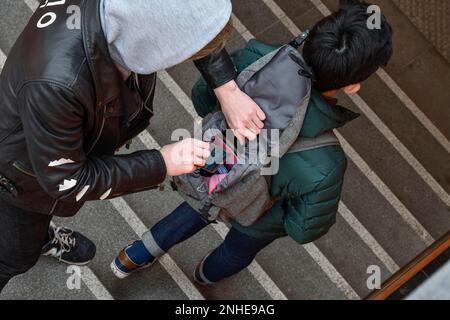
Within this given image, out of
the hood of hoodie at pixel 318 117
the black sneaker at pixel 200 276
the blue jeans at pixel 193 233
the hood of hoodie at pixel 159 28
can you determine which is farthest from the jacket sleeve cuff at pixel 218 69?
the black sneaker at pixel 200 276

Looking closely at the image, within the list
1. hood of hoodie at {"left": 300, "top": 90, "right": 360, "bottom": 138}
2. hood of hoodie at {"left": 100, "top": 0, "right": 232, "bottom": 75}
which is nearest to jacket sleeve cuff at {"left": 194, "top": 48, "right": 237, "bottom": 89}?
hood of hoodie at {"left": 300, "top": 90, "right": 360, "bottom": 138}

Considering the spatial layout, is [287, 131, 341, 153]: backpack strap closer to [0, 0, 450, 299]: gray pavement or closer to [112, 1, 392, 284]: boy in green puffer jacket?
[112, 1, 392, 284]: boy in green puffer jacket

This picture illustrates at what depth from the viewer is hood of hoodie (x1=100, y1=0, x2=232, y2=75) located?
2.23m

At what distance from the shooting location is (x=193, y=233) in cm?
405

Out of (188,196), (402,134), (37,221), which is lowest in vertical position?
(402,134)

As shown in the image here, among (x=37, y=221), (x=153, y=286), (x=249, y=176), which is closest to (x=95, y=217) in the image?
(x=153, y=286)

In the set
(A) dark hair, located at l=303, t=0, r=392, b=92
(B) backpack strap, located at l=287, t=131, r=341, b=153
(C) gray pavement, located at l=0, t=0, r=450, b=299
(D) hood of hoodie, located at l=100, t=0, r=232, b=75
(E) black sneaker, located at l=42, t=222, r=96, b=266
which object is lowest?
(C) gray pavement, located at l=0, t=0, r=450, b=299

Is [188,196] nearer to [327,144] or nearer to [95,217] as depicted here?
[327,144]

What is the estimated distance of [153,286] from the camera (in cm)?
466

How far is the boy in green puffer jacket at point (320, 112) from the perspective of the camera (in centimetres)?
271

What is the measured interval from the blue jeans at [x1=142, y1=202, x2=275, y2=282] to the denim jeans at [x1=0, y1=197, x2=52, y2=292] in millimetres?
719

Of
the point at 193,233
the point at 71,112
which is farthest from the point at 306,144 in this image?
the point at 193,233

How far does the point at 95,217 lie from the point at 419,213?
2.61m

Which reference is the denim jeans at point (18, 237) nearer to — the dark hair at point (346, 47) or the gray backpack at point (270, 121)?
the gray backpack at point (270, 121)
